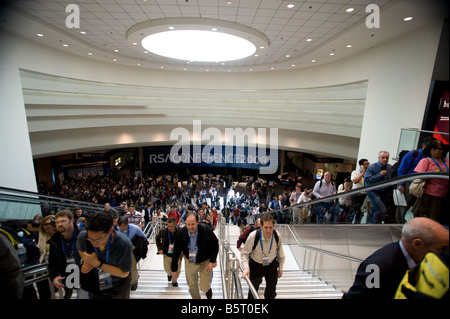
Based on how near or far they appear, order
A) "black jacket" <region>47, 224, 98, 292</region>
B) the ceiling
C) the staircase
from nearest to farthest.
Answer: "black jacket" <region>47, 224, 98, 292</region> < the staircase < the ceiling

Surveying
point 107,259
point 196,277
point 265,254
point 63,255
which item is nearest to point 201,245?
point 196,277

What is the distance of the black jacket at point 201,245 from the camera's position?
321 cm

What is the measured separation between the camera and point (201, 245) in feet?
10.5

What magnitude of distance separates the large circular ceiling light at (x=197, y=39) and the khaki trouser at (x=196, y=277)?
704cm

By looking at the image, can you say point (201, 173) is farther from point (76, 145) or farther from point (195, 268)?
point (195, 268)

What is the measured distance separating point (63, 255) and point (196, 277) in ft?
5.51

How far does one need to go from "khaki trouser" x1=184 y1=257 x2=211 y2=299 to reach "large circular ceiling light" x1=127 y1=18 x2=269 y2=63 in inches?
277

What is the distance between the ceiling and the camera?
6.21 m

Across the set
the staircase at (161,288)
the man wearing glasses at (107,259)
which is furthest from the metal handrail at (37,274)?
the staircase at (161,288)

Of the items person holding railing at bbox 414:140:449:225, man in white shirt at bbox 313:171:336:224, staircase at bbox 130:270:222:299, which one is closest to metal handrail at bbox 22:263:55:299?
staircase at bbox 130:270:222:299

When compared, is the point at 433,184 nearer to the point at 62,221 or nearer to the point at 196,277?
the point at 196,277

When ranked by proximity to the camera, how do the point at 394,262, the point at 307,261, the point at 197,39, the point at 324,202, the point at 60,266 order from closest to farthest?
the point at 394,262 → the point at 60,266 → the point at 324,202 → the point at 307,261 → the point at 197,39

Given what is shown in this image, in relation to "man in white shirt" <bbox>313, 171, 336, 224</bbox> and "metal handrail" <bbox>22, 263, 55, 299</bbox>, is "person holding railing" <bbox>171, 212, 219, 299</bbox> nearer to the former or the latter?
"metal handrail" <bbox>22, 263, 55, 299</bbox>
